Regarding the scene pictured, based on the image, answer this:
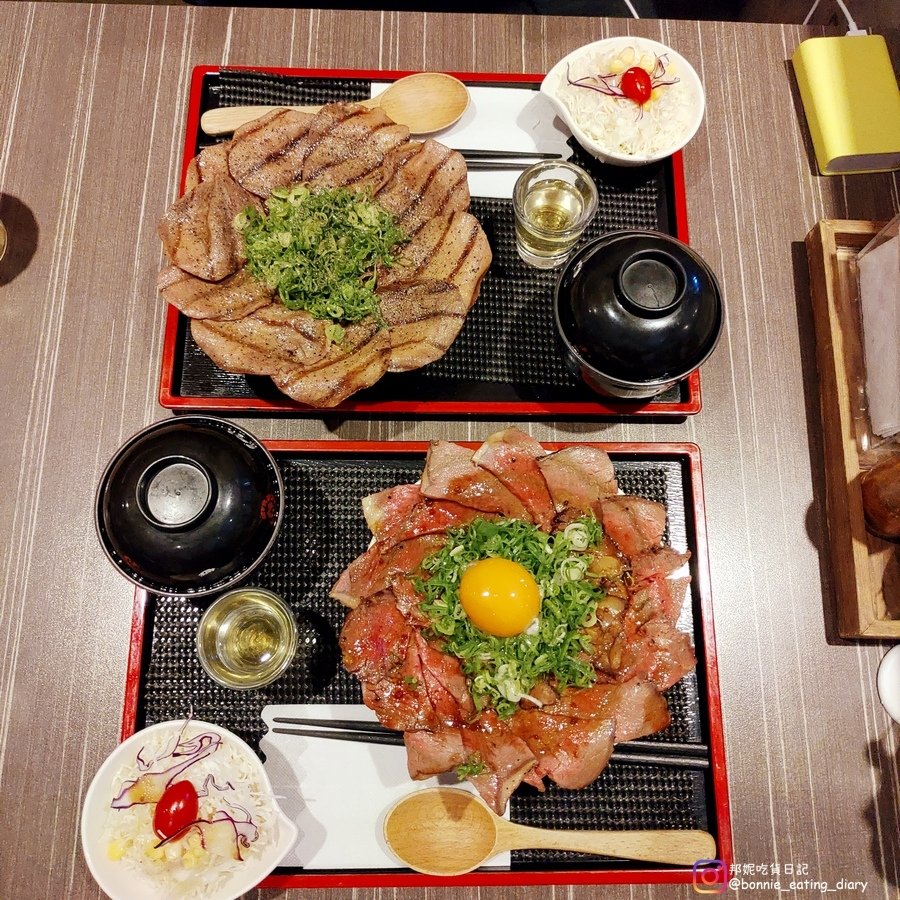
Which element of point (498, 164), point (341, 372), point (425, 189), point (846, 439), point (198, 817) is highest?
point (498, 164)

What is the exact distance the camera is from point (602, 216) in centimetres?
249

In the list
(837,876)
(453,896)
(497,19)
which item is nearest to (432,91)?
(497,19)

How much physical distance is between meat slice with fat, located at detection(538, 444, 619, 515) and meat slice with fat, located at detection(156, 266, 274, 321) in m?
1.02

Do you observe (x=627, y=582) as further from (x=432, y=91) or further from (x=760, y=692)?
(x=432, y=91)

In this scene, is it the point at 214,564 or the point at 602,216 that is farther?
the point at 602,216

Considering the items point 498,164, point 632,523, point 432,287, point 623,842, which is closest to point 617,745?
point 623,842

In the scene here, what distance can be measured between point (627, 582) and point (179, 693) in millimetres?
1414

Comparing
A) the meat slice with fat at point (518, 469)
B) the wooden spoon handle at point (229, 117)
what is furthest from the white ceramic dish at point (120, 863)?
the wooden spoon handle at point (229, 117)

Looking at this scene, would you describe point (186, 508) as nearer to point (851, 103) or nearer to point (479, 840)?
point (479, 840)

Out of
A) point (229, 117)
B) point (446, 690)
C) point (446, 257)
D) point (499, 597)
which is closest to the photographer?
point (499, 597)

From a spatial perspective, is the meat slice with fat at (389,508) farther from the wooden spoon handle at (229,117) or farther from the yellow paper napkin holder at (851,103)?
the yellow paper napkin holder at (851,103)

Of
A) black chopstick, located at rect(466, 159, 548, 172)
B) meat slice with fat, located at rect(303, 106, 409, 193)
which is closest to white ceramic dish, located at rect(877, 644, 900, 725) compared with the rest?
black chopstick, located at rect(466, 159, 548, 172)

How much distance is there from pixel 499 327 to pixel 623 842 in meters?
1.68

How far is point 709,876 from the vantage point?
2064 mm
